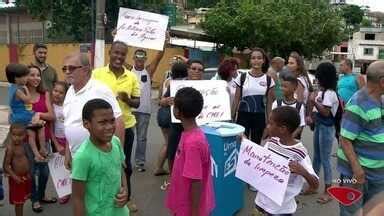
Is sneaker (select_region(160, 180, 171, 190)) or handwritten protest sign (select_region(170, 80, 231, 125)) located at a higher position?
handwritten protest sign (select_region(170, 80, 231, 125))

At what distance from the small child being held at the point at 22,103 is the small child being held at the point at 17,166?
0.21 m

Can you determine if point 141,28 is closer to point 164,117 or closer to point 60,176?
point 164,117

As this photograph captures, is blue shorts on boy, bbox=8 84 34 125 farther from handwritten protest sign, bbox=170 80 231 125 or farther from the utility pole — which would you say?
the utility pole

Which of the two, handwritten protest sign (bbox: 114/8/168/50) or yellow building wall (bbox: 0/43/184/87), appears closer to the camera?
handwritten protest sign (bbox: 114/8/168/50)

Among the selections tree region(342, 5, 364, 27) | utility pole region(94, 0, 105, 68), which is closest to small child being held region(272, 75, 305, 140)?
utility pole region(94, 0, 105, 68)

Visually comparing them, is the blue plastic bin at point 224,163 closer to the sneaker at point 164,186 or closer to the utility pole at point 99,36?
the sneaker at point 164,186

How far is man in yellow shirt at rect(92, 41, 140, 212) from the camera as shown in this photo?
5.11 m

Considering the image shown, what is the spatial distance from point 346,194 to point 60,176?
2988mm

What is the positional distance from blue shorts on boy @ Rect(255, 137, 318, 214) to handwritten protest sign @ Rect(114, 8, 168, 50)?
11.5 ft

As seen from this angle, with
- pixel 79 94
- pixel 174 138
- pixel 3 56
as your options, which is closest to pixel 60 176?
pixel 174 138

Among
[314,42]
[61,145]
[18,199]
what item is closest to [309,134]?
[61,145]

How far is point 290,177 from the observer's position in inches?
154

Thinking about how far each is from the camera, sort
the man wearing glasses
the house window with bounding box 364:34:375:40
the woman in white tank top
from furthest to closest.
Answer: the house window with bounding box 364:34:375:40 < the woman in white tank top < the man wearing glasses

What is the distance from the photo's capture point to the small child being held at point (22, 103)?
17.6 feet
